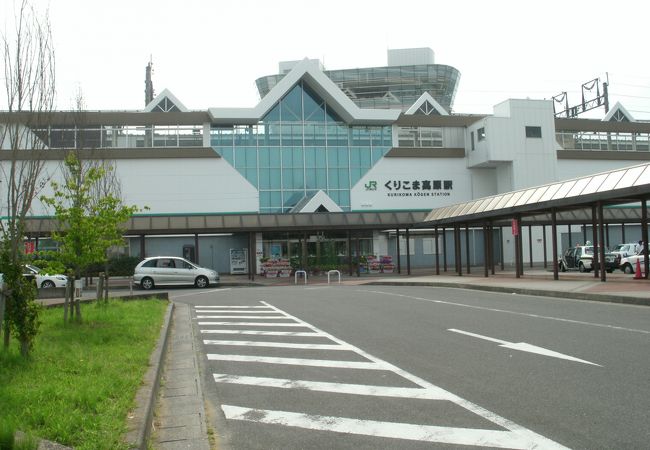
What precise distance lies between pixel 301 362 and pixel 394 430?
138 inches

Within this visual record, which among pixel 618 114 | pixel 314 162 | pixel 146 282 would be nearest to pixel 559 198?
pixel 146 282

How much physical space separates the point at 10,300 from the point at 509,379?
6.28 m

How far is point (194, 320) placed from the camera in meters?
14.9

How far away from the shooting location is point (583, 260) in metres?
32.3

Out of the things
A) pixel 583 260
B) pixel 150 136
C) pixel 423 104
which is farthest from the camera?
pixel 423 104

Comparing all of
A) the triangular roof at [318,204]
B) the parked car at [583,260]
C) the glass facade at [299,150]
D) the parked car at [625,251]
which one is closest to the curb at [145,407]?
the parked car at [583,260]

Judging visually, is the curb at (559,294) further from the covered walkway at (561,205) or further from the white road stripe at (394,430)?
the white road stripe at (394,430)

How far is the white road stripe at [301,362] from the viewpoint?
820 cm

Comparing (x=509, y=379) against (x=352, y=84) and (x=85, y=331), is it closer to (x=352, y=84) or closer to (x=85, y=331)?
(x=85, y=331)

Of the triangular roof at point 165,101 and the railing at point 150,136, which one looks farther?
the triangular roof at point 165,101

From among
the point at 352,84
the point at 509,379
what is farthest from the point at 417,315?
the point at 352,84

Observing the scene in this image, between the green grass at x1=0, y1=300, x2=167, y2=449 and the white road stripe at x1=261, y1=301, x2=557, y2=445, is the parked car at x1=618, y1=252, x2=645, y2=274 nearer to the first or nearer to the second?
the white road stripe at x1=261, y1=301, x2=557, y2=445

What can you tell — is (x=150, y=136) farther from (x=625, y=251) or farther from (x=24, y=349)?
(x=24, y=349)

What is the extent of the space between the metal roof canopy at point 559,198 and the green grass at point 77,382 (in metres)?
15.7
